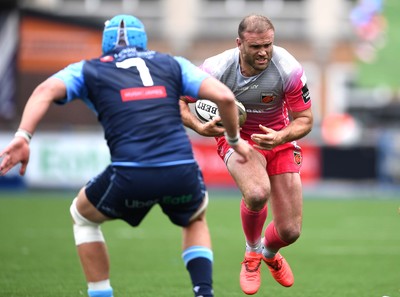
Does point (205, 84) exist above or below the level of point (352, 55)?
above

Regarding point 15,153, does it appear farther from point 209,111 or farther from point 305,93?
point 305,93

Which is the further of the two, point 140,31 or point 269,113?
point 269,113

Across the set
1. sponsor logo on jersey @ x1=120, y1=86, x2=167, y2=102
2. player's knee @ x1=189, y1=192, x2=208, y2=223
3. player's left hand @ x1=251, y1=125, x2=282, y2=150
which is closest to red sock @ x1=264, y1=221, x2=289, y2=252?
player's left hand @ x1=251, y1=125, x2=282, y2=150

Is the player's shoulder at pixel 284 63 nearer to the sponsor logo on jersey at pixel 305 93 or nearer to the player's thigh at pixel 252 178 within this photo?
the sponsor logo on jersey at pixel 305 93

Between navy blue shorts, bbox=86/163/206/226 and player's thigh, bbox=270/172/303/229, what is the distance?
7.14 feet

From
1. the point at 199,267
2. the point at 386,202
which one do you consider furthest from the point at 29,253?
the point at 386,202

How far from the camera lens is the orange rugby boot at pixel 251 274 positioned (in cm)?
805

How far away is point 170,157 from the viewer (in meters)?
6.03

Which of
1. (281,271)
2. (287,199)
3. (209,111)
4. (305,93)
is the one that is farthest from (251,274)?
(305,93)

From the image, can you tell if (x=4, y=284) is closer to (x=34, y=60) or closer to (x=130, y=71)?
(x=130, y=71)

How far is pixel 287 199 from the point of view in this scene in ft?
27.2

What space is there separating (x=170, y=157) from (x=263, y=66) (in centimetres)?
200

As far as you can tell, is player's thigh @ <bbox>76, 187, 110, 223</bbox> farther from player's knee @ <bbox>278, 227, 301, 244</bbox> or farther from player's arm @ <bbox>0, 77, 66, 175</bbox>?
player's knee @ <bbox>278, 227, 301, 244</bbox>

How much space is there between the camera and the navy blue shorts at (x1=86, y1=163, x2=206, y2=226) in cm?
599
